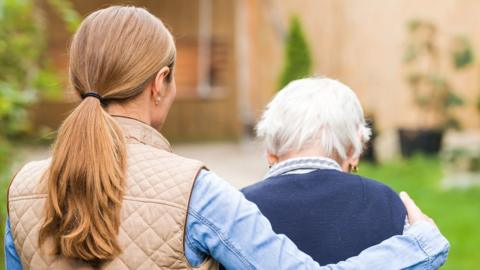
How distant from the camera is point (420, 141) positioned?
13.2 metres

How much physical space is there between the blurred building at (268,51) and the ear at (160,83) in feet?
41.2

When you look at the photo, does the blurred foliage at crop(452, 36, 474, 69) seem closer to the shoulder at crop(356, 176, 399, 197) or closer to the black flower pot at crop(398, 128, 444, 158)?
the black flower pot at crop(398, 128, 444, 158)

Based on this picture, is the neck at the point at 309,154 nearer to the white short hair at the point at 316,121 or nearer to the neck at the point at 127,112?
the white short hair at the point at 316,121

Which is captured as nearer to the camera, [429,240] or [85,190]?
[85,190]

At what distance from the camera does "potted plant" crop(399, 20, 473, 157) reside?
1312 cm

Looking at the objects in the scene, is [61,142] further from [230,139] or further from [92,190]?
[230,139]

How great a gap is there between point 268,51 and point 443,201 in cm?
920

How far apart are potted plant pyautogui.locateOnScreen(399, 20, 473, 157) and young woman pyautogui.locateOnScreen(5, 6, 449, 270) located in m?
11.1

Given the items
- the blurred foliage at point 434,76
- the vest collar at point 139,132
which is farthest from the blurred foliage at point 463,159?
the vest collar at point 139,132

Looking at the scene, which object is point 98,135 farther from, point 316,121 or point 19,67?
point 19,67

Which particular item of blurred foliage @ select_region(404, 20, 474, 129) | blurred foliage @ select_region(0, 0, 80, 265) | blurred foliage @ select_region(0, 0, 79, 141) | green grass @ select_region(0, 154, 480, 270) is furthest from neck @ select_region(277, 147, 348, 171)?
blurred foliage @ select_region(404, 20, 474, 129)

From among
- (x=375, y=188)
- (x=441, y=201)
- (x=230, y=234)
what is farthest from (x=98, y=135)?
(x=441, y=201)

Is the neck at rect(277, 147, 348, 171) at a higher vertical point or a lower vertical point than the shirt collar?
higher

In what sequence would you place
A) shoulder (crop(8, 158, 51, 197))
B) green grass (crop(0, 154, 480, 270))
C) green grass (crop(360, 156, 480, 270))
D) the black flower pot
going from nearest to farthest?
shoulder (crop(8, 158, 51, 197)), green grass (crop(0, 154, 480, 270)), green grass (crop(360, 156, 480, 270)), the black flower pot
